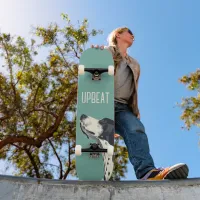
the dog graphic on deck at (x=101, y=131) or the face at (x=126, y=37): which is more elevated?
the face at (x=126, y=37)

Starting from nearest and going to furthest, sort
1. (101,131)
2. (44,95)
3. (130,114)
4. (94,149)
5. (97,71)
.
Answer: (94,149) → (101,131) → (97,71) → (130,114) → (44,95)

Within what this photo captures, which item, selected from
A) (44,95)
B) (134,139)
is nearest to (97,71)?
(134,139)

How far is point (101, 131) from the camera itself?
8.63ft

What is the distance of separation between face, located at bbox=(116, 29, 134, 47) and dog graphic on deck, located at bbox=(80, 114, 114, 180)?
1.17 m

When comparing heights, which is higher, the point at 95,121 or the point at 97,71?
the point at 97,71

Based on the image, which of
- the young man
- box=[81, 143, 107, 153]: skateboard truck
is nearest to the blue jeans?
the young man

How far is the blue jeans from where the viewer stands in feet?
8.54

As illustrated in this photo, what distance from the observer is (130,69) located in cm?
321

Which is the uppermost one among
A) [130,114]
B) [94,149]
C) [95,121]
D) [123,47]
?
[123,47]

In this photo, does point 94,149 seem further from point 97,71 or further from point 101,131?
point 97,71

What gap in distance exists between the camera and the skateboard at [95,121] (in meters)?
2.51

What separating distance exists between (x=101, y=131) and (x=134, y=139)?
1.08 ft

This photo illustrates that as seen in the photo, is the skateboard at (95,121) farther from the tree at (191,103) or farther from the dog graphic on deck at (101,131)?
the tree at (191,103)

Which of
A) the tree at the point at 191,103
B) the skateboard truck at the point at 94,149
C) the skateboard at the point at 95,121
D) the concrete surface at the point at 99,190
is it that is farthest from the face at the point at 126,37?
the tree at the point at 191,103
